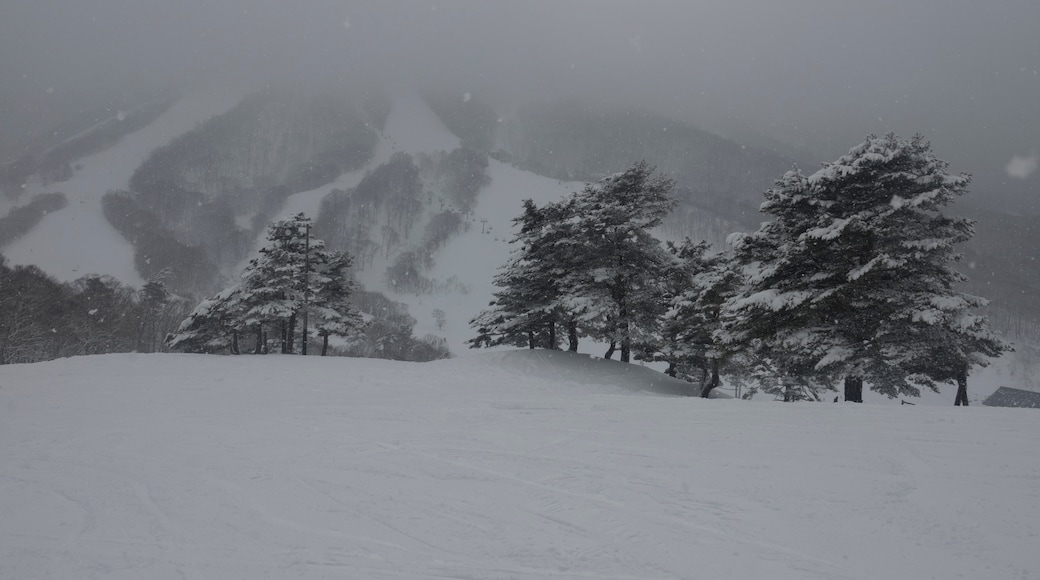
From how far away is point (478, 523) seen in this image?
170 inches

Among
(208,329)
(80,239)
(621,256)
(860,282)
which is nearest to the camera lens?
(860,282)

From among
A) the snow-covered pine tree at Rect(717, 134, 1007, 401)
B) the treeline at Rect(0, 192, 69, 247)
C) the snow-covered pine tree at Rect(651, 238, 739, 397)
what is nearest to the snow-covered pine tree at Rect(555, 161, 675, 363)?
the snow-covered pine tree at Rect(651, 238, 739, 397)

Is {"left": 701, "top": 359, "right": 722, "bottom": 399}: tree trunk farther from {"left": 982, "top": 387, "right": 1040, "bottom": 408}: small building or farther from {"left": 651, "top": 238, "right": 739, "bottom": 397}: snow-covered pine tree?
{"left": 982, "top": 387, "right": 1040, "bottom": 408}: small building

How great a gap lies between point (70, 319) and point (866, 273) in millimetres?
66654

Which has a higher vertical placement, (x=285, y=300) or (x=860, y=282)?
(x=860, y=282)

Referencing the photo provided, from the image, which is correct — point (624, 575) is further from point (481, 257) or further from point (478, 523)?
point (481, 257)

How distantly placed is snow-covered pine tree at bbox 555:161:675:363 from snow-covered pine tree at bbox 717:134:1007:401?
19.9 feet

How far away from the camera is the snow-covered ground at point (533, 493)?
145 inches

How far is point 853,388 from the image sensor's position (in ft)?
50.2

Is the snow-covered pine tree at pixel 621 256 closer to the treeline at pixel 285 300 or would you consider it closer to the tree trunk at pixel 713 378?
the tree trunk at pixel 713 378

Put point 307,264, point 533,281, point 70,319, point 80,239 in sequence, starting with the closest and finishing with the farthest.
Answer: point 533,281 → point 307,264 → point 70,319 → point 80,239

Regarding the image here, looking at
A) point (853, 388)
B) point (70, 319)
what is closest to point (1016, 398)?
point (853, 388)

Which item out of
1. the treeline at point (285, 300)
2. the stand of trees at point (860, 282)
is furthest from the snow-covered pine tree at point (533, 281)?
the treeline at point (285, 300)

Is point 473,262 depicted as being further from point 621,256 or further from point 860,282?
point 860,282
